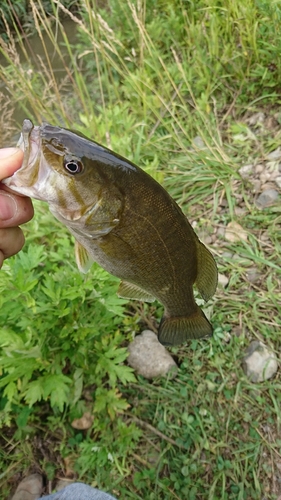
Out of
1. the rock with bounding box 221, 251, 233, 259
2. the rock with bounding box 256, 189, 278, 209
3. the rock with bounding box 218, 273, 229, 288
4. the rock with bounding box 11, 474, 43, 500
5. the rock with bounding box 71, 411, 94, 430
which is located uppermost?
the rock with bounding box 256, 189, 278, 209

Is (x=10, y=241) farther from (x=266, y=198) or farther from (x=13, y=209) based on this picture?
(x=266, y=198)

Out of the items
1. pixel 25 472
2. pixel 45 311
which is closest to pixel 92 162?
pixel 45 311

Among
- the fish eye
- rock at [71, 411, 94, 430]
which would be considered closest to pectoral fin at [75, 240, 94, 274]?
the fish eye

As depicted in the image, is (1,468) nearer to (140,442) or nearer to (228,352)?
(140,442)

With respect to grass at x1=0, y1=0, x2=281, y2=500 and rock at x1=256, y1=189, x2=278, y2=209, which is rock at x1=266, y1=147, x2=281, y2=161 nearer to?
grass at x1=0, y1=0, x2=281, y2=500

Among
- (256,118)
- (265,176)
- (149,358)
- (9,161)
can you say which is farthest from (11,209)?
(256,118)
